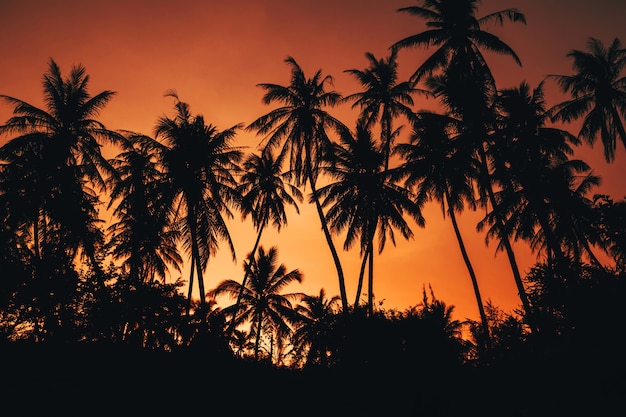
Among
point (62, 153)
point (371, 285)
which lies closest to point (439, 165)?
point (371, 285)

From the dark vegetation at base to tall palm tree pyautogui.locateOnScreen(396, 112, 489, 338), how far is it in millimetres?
10730

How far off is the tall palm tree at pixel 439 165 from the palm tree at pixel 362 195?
1.23m

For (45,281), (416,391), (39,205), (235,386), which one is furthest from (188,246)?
(416,391)

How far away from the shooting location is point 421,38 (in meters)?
17.7

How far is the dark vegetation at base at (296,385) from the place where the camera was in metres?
7.32

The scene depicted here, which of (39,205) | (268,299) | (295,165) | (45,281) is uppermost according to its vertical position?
(295,165)

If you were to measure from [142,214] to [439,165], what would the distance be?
18.6 metres

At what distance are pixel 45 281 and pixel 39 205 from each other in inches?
210

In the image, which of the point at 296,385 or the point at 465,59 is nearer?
the point at 296,385

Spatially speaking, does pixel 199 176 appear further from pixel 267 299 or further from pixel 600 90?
pixel 600 90

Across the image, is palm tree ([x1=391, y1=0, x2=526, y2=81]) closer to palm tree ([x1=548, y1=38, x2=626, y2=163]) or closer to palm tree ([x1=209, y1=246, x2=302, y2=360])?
palm tree ([x1=548, y1=38, x2=626, y2=163])

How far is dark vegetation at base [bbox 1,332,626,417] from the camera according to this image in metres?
7.32

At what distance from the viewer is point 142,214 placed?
69.9ft

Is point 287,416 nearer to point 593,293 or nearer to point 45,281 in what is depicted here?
point 593,293
